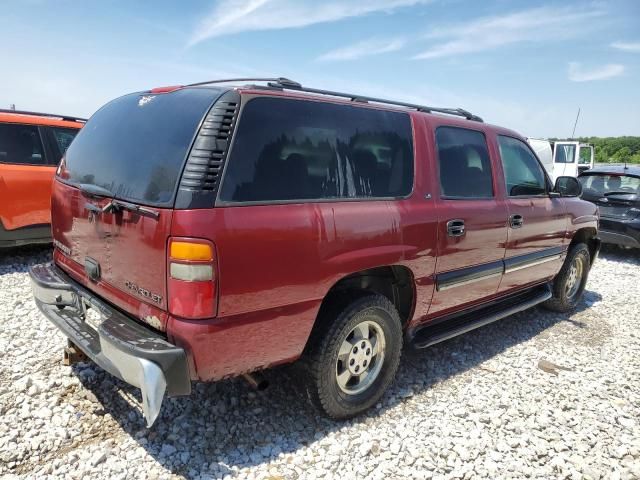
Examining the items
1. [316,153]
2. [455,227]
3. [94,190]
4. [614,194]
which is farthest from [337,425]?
[614,194]

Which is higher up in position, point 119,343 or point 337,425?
point 119,343

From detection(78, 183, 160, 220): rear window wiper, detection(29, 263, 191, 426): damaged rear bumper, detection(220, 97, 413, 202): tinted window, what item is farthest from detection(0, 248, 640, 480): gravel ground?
detection(220, 97, 413, 202): tinted window

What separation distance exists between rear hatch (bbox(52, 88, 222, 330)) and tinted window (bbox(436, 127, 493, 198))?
173cm

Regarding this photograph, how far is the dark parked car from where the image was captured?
7816 millimetres

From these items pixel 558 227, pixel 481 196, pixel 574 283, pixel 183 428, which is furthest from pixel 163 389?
pixel 574 283

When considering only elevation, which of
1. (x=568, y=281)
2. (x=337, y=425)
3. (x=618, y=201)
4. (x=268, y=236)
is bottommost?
(x=337, y=425)

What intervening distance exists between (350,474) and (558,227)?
10.8 feet

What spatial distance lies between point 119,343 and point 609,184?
8.83 meters

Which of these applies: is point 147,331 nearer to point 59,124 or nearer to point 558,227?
point 558,227

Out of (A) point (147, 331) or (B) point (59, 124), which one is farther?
(B) point (59, 124)

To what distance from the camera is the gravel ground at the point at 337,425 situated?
8.23ft

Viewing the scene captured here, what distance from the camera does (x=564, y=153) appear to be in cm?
1873

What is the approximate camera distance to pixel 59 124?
589cm

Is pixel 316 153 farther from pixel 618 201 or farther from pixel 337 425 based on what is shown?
pixel 618 201
